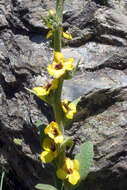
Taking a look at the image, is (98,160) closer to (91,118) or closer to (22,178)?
(91,118)

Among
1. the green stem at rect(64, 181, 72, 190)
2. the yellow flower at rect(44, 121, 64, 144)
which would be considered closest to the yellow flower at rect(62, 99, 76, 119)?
the yellow flower at rect(44, 121, 64, 144)

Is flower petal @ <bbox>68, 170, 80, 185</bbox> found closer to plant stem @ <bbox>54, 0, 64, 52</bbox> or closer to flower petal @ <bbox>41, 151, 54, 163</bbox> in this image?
flower petal @ <bbox>41, 151, 54, 163</bbox>

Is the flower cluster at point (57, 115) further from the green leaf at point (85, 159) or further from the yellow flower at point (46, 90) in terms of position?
the green leaf at point (85, 159)

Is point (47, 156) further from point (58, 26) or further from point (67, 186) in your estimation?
point (58, 26)

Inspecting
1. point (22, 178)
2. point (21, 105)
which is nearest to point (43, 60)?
point (21, 105)

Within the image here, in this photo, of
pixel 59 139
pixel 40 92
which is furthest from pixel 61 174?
pixel 40 92
